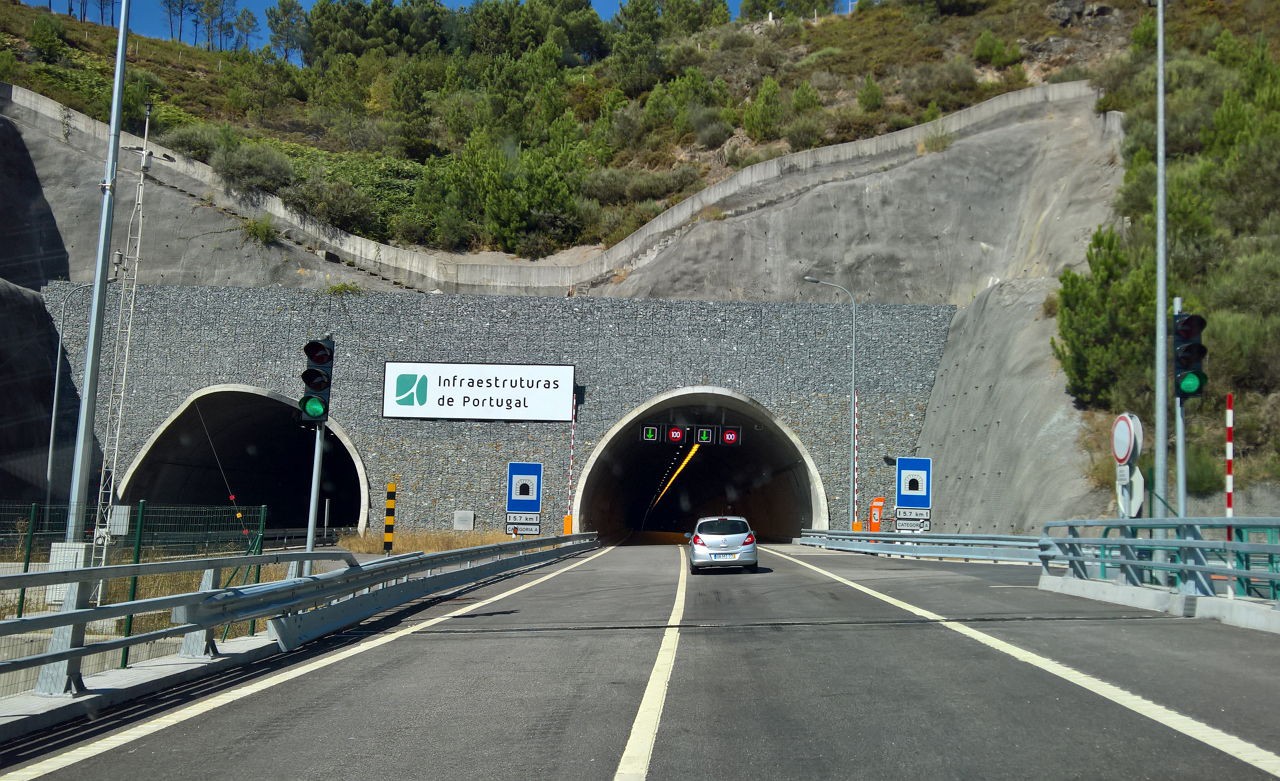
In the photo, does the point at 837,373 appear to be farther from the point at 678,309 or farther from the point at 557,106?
the point at 557,106

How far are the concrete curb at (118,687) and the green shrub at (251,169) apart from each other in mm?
50719

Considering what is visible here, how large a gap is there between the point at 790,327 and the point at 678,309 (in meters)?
4.41

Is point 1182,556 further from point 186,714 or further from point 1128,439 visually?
point 186,714

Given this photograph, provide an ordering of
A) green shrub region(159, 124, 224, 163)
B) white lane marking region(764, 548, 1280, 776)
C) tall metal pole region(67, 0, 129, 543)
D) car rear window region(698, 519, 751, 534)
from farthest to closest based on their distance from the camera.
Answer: green shrub region(159, 124, 224, 163) → car rear window region(698, 519, 751, 534) → tall metal pole region(67, 0, 129, 543) → white lane marking region(764, 548, 1280, 776)

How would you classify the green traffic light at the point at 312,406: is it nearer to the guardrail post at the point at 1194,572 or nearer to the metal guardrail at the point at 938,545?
the guardrail post at the point at 1194,572

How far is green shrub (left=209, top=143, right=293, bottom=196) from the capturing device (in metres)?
56.2

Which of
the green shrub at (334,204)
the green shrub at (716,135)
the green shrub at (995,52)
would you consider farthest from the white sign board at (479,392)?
the green shrub at (995,52)

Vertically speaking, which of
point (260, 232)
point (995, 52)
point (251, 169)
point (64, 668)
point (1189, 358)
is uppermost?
point (995, 52)

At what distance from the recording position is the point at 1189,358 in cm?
1425

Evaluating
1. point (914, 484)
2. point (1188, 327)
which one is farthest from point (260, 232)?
point (1188, 327)

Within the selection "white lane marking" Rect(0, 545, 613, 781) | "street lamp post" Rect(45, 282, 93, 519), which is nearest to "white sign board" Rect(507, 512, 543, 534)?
"street lamp post" Rect(45, 282, 93, 519)

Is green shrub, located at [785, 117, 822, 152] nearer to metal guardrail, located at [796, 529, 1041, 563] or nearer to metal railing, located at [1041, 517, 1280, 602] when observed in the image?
metal guardrail, located at [796, 529, 1041, 563]

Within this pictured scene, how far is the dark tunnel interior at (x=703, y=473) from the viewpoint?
4153 cm

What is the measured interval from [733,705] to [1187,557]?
24.8 ft
